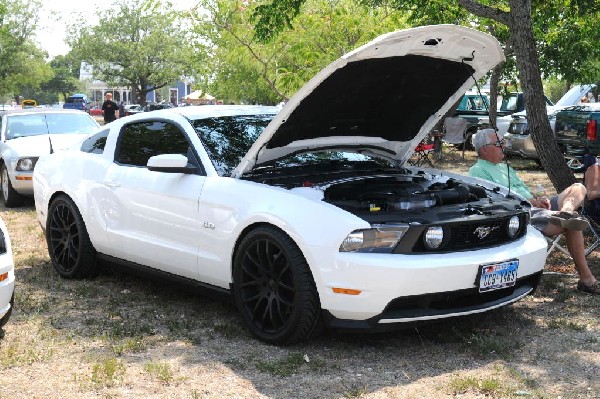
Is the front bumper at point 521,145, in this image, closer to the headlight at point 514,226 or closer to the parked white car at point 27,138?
the parked white car at point 27,138

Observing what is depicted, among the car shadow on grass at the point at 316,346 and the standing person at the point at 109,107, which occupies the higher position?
the standing person at the point at 109,107

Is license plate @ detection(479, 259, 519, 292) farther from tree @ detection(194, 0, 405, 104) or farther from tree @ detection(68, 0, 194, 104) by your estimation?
tree @ detection(68, 0, 194, 104)

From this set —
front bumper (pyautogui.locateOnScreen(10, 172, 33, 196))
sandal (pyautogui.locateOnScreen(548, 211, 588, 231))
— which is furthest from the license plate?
front bumper (pyautogui.locateOnScreen(10, 172, 33, 196))

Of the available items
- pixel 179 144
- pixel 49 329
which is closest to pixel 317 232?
pixel 179 144

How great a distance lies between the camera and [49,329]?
536 centimetres

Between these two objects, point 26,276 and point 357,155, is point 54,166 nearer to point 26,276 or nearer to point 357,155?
point 26,276

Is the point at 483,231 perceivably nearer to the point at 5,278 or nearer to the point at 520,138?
the point at 5,278

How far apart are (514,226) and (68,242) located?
3733 millimetres

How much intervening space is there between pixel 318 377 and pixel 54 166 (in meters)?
3.73

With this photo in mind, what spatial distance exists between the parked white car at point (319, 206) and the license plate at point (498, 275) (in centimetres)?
1

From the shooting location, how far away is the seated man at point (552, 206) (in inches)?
240

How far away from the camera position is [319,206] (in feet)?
15.6

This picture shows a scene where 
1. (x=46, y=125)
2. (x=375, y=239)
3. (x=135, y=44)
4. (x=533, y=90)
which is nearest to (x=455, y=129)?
(x=46, y=125)

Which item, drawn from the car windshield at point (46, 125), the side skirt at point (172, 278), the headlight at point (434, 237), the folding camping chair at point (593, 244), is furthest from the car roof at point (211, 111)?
the car windshield at point (46, 125)
